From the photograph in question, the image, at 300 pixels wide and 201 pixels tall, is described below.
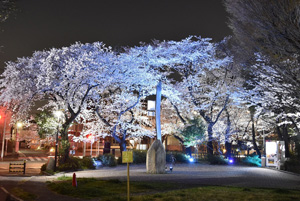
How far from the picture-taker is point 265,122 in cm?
3528

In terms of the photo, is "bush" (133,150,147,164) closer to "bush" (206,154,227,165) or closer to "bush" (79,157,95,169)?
"bush" (79,157,95,169)

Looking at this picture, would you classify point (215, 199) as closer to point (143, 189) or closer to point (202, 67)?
point (143, 189)

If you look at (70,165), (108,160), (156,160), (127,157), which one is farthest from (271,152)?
(127,157)

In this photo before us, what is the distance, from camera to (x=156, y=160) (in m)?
20.9

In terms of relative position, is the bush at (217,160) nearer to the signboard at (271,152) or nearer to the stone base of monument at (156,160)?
the signboard at (271,152)

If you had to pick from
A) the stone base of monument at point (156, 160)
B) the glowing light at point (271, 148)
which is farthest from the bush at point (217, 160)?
the stone base of monument at point (156, 160)

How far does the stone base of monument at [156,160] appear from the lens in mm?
20855

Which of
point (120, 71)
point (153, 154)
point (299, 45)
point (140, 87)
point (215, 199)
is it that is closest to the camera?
point (215, 199)

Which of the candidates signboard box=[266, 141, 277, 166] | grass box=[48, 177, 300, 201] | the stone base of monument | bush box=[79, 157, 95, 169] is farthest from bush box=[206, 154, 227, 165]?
grass box=[48, 177, 300, 201]

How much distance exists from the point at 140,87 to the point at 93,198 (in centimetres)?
1944

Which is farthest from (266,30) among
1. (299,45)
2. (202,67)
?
(202,67)

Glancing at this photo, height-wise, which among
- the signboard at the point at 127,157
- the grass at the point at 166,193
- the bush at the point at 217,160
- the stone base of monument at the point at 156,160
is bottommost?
the bush at the point at 217,160

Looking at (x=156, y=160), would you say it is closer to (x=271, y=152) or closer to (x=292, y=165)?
(x=292, y=165)

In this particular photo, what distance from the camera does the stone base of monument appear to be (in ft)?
68.4
